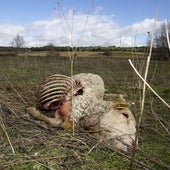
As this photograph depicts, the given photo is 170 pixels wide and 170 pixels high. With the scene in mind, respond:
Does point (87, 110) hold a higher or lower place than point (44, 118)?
higher

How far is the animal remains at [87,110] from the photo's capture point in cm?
361

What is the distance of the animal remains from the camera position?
3.61 meters

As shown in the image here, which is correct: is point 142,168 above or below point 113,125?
below

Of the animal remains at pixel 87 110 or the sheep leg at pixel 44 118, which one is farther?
the sheep leg at pixel 44 118

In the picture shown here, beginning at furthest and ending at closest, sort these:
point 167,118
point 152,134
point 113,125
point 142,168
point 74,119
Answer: point 167,118
point 152,134
point 74,119
point 113,125
point 142,168

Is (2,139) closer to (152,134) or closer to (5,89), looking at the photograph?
(152,134)

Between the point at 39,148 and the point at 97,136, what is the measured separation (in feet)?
2.21

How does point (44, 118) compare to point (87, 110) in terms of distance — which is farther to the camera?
point (44, 118)

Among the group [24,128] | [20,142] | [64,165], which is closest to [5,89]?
[24,128]

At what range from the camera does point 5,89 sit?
23.2 feet

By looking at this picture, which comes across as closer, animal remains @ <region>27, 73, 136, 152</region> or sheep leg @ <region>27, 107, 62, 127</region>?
animal remains @ <region>27, 73, 136, 152</region>

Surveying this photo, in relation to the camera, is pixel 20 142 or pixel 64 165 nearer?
pixel 64 165

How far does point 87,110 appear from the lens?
399 centimetres

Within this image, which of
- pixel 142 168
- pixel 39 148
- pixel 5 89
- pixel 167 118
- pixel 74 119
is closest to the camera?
pixel 142 168
